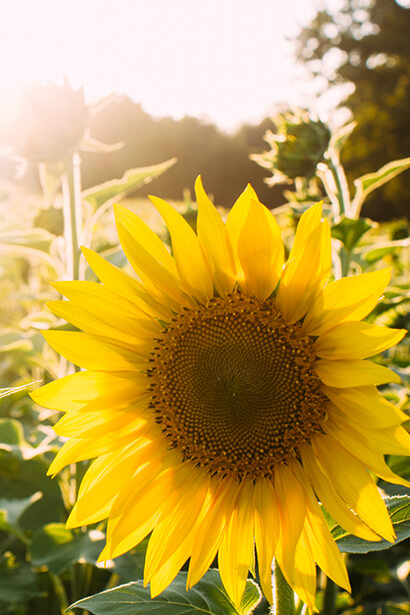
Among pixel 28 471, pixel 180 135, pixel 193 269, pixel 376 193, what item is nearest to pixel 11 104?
pixel 193 269

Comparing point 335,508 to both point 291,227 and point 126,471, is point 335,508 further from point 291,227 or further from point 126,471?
point 291,227

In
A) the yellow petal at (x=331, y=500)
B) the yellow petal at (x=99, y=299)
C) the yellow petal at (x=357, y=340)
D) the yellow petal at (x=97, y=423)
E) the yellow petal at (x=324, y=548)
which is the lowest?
the yellow petal at (x=324, y=548)

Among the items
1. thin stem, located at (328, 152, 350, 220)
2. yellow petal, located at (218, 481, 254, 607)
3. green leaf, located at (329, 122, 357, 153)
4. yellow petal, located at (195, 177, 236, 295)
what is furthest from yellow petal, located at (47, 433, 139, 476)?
green leaf, located at (329, 122, 357, 153)

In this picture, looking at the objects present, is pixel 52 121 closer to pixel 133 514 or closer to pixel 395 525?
pixel 133 514

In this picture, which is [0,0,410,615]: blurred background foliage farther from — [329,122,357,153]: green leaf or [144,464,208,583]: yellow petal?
[144,464,208,583]: yellow petal

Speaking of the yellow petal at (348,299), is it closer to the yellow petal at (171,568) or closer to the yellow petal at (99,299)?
the yellow petal at (99,299)

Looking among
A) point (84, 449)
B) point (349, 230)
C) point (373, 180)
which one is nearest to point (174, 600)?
point (84, 449)

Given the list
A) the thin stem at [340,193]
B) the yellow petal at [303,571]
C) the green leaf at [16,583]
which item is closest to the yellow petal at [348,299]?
the yellow petal at [303,571]
